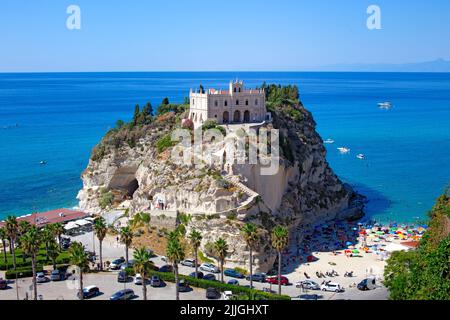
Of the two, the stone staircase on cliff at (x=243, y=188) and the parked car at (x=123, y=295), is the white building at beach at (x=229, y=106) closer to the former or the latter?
the stone staircase on cliff at (x=243, y=188)

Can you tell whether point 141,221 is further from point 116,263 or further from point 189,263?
point 189,263

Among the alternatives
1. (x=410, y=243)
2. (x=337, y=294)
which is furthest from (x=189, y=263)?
(x=410, y=243)

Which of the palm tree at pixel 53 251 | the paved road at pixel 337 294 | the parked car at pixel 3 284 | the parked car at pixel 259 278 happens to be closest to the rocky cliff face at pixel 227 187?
the parked car at pixel 259 278
